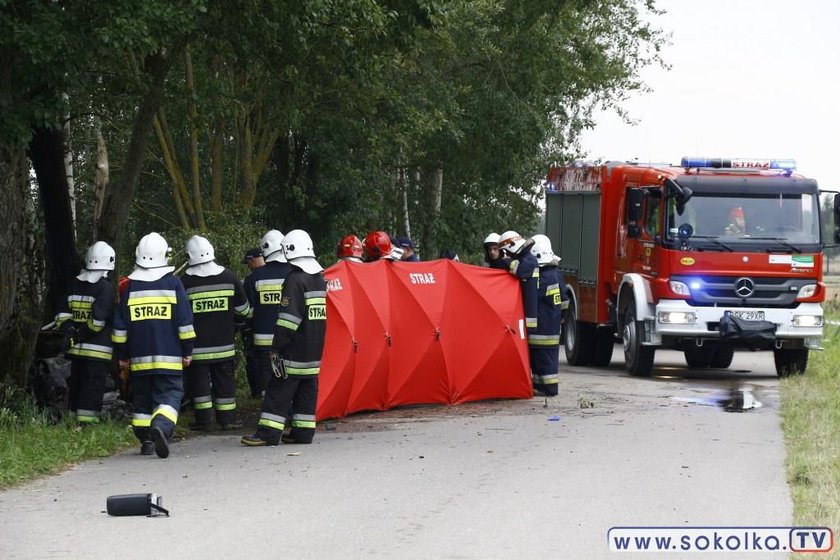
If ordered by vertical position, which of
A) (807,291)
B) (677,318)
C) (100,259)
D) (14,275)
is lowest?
(677,318)

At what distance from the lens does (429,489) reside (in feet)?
33.3

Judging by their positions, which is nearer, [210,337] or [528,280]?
[210,337]

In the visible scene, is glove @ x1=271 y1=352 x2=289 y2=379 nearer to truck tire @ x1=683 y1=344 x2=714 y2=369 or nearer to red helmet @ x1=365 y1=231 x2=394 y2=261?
red helmet @ x1=365 y1=231 x2=394 y2=261

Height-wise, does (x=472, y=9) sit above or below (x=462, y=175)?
above

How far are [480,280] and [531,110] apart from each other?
731 inches

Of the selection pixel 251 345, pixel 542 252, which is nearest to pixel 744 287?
pixel 542 252

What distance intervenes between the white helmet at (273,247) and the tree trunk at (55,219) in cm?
235

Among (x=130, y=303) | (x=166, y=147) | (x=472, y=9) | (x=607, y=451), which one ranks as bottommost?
(x=607, y=451)

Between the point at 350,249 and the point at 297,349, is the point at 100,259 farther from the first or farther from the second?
the point at 350,249

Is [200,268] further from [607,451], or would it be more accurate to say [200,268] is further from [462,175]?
[462,175]

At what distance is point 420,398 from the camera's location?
15859 millimetres

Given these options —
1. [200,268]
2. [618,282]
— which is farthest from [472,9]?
[200,268]

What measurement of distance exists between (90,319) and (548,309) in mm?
5681

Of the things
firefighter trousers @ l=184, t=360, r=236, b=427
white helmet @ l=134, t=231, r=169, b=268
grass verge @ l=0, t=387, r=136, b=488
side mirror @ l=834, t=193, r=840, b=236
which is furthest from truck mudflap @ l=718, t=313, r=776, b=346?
white helmet @ l=134, t=231, r=169, b=268
